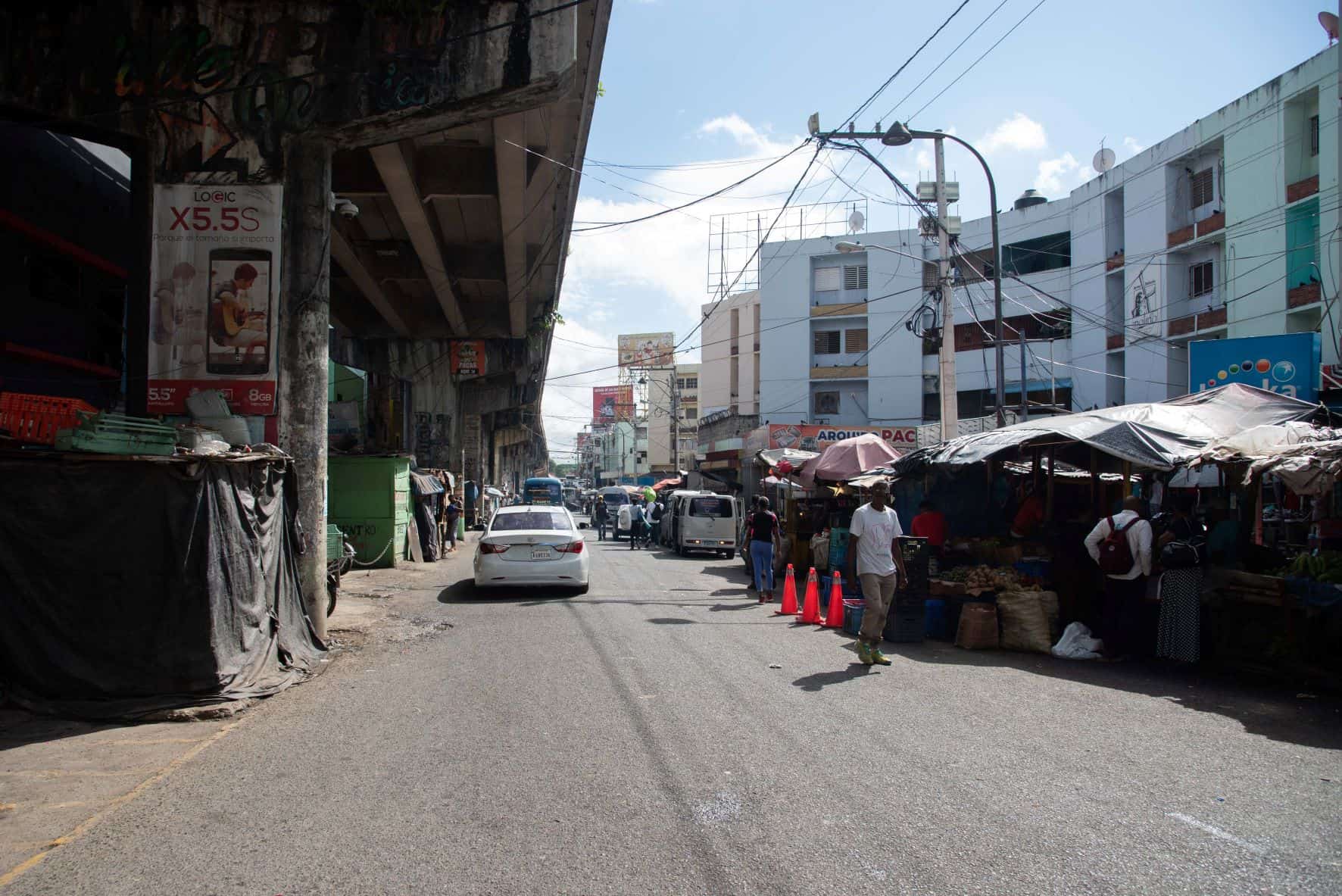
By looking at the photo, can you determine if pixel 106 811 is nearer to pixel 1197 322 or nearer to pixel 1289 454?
pixel 1289 454

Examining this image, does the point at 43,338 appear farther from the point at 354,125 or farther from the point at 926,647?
the point at 926,647

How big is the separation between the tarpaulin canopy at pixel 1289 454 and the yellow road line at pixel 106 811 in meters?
9.78

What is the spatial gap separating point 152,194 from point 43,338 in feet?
15.8

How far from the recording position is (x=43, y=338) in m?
12.8

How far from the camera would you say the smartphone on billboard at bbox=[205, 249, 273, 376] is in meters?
9.73

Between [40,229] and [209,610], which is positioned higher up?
[40,229]

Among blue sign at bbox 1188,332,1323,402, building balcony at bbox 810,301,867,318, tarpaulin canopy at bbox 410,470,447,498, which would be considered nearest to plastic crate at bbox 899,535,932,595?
blue sign at bbox 1188,332,1323,402

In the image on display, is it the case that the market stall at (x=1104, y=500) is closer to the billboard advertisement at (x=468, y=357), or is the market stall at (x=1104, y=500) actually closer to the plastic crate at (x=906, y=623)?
the plastic crate at (x=906, y=623)

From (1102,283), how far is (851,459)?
23652 millimetres

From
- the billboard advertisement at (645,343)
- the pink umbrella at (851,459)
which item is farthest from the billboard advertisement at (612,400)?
the pink umbrella at (851,459)

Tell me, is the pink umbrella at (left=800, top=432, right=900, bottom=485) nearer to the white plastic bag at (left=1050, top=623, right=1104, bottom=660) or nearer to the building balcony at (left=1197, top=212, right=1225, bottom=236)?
the white plastic bag at (left=1050, top=623, right=1104, bottom=660)

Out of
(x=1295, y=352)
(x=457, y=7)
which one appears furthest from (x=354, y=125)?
(x=1295, y=352)

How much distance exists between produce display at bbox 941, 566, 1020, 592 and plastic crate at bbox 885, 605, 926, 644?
71 cm

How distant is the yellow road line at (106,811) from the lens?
13.2ft
